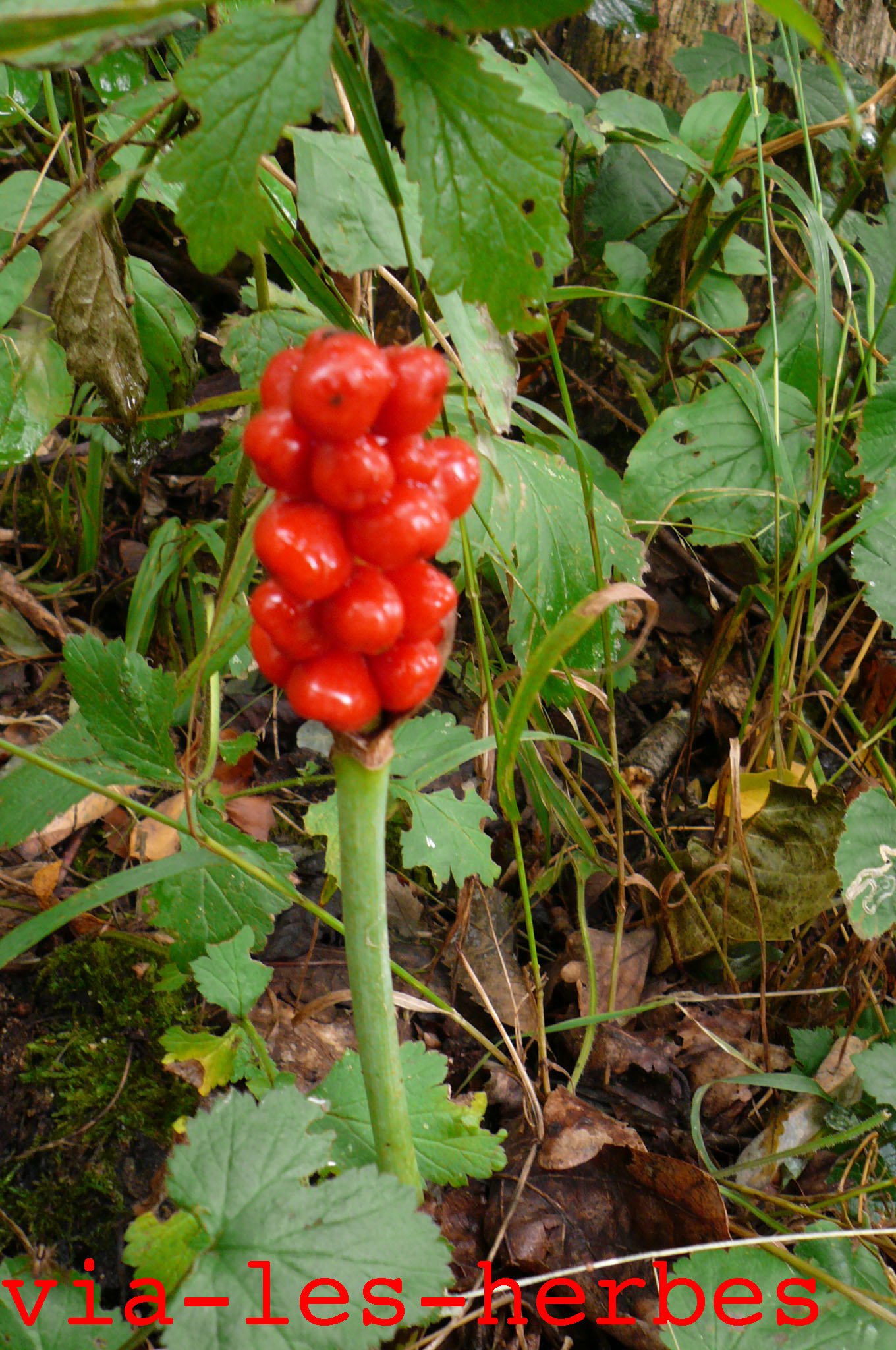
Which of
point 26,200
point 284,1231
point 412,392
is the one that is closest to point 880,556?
point 412,392

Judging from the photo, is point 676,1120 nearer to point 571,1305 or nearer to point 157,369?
point 571,1305

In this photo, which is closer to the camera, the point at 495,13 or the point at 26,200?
the point at 495,13

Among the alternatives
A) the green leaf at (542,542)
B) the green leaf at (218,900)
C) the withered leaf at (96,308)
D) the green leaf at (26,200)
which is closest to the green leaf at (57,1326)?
the green leaf at (218,900)

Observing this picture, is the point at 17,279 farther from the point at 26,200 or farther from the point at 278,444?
the point at 278,444

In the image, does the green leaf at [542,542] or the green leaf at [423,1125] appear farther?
the green leaf at [542,542]

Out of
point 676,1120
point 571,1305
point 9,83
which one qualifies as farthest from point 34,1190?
point 9,83

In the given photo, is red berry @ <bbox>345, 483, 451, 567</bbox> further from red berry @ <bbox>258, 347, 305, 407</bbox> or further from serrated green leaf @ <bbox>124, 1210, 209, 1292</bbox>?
serrated green leaf @ <bbox>124, 1210, 209, 1292</bbox>

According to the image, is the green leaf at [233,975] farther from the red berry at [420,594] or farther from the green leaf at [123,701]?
the red berry at [420,594]
